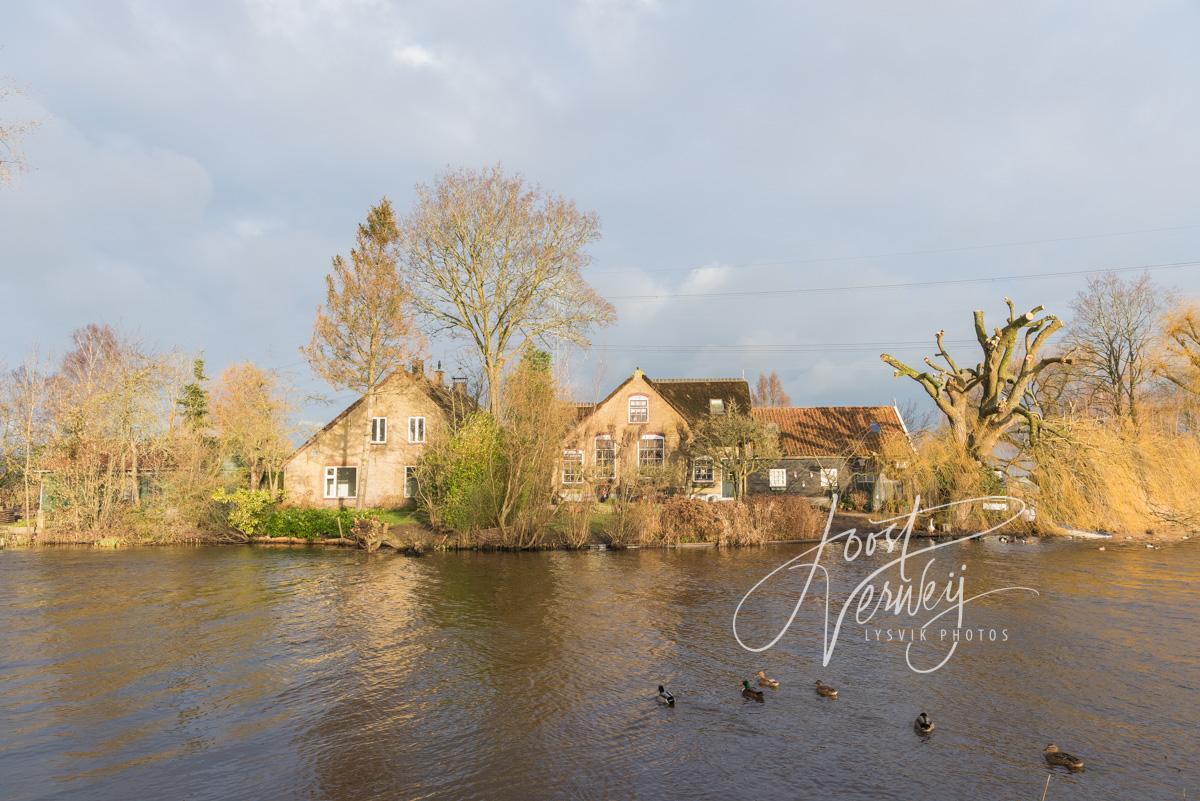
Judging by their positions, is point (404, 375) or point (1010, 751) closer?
point (1010, 751)

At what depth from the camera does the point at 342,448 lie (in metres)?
39.4

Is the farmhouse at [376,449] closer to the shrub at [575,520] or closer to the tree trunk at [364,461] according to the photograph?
the tree trunk at [364,461]

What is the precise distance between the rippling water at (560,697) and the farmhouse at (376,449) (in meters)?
19.4

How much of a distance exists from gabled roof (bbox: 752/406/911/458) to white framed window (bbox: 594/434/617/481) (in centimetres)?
947

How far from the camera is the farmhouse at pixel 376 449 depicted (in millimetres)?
38969

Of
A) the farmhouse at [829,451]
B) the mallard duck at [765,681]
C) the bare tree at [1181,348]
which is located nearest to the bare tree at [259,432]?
the farmhouse at [829,451]

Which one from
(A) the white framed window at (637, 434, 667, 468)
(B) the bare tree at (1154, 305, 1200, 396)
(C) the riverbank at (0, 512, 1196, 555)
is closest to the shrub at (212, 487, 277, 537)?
(C) the riverbank at (0, 512, 1196, 555)

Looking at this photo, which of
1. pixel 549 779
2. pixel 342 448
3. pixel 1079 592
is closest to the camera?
pixel 549 779

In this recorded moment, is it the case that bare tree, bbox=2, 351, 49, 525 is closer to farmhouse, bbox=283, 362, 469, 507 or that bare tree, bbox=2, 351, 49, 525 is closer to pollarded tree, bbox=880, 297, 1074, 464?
farmhouse, bbox=283, 362, 469, 507

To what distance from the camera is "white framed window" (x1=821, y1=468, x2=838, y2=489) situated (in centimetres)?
3859

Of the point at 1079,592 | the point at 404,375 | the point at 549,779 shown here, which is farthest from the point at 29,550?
the point at 1079,592

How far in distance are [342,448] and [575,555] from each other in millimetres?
18716

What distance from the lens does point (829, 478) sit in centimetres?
3878

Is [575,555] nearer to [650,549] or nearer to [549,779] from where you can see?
[650,549]
